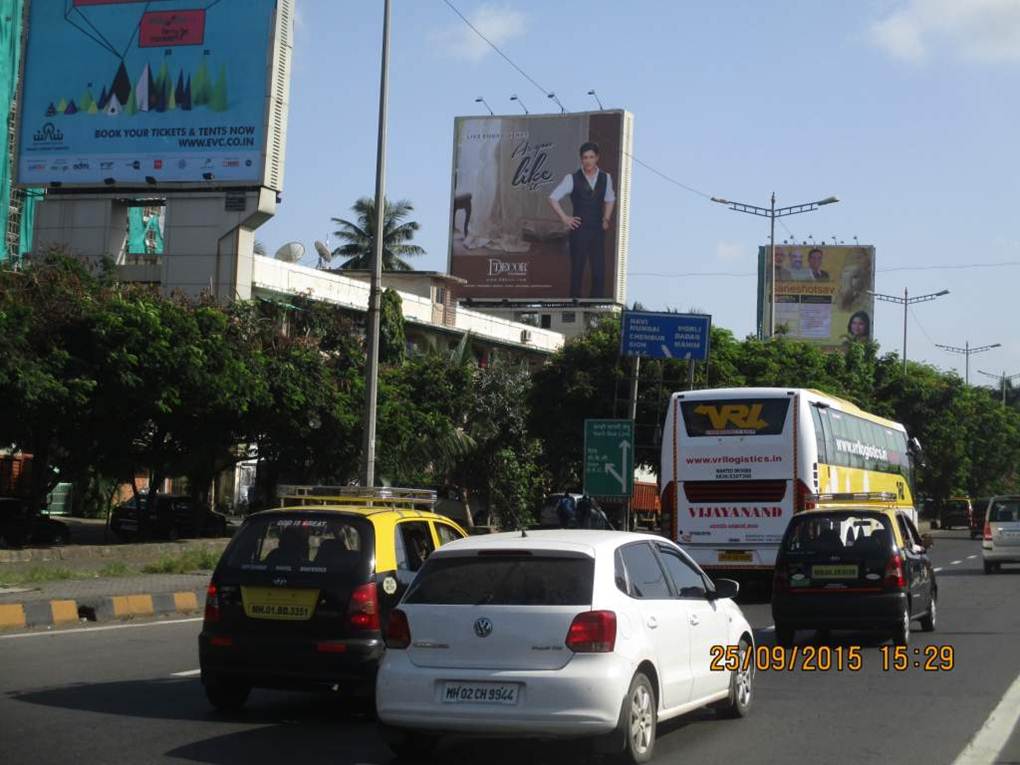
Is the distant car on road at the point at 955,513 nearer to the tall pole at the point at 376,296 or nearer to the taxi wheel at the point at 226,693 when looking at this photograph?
the tall pole at the point at 376,296

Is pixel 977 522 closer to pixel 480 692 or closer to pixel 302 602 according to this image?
pixel 302 602

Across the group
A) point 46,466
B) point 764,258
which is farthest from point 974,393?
point 46,466

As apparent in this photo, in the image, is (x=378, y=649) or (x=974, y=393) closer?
(x=378, y=649)

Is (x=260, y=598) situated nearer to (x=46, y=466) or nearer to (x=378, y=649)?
(x=378, y=649)

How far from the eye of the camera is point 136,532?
36.3 meters

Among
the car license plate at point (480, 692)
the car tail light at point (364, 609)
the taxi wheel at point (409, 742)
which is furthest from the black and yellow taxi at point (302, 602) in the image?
the car license plate at point (480, 692)

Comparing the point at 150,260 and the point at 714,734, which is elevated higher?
the point at 150,260

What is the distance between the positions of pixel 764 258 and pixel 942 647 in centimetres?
8333

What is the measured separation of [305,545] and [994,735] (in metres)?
5.14

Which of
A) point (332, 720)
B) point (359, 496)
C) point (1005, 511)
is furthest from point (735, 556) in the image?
point (332, 720)

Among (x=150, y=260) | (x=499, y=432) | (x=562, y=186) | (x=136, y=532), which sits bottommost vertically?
(x=136, y=532)

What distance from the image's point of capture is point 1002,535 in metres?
30.7

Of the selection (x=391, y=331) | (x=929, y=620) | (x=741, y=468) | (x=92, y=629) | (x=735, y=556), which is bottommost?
(x=92, y=629)

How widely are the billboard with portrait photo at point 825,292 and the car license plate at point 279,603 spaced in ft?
266
